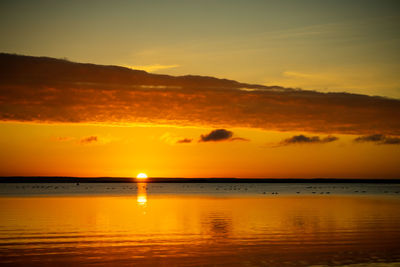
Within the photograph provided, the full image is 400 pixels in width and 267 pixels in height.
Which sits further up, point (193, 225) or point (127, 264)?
point (193, 225)

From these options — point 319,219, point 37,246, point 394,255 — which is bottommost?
point 394,255

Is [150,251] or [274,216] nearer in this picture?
[150,251]

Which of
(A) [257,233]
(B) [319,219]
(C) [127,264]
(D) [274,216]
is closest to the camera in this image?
(C) [127,264]

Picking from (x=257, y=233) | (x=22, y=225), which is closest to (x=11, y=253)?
(x=22, y=225)

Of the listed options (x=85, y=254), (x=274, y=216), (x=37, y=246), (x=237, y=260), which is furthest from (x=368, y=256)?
(x=274, y=216)

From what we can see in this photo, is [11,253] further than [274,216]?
No

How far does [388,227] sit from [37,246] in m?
25.7

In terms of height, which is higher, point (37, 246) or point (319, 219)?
point (319, 219)

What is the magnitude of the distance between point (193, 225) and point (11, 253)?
58.7 ft

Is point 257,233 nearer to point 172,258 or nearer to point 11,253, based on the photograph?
point 172,258

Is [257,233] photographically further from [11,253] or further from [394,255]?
[11,253]

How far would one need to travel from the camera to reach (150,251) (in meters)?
29.2

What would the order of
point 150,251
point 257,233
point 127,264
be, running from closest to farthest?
point 127,264, point 150,251, point 257,233

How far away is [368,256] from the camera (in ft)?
90.7
